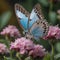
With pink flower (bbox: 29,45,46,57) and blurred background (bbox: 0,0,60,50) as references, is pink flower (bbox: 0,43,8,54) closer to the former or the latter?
pink flower (bbox: 29,45,46,57)

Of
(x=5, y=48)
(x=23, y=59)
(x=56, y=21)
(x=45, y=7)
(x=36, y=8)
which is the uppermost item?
(x=45, y=7)

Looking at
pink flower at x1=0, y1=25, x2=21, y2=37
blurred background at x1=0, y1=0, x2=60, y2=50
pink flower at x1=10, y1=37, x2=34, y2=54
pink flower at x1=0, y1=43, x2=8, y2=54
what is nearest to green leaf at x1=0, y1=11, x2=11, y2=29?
blurred background at x1=0, y1=0, x2=60, y2=50

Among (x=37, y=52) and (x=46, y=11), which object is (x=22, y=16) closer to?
(x=37, y=52)

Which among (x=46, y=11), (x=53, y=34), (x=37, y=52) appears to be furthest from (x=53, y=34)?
(x=46, y=11)

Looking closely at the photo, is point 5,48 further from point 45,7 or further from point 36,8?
point 45,7

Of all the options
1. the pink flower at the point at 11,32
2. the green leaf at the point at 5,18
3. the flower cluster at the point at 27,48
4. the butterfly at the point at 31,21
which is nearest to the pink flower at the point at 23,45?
the flower cluster at the point at 27,48

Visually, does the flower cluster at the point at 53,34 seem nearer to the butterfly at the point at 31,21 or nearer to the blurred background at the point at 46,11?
the butterfly at the point at 31,21

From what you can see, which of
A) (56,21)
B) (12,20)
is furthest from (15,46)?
(12,20)

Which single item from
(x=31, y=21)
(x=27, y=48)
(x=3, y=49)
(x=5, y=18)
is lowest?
(x=27, y=48)
